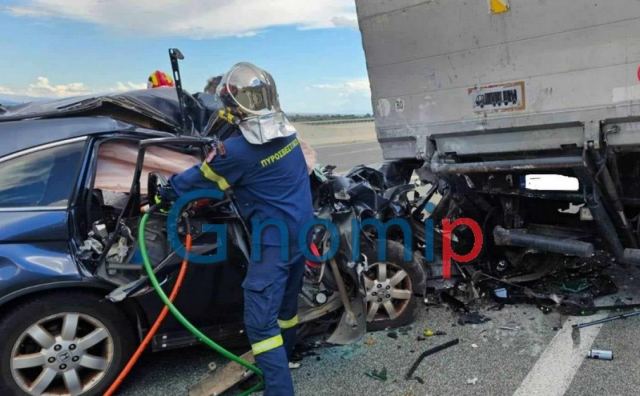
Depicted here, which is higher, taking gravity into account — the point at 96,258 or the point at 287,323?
the point at 96,258

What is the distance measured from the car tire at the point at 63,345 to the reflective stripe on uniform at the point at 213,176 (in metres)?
0.98

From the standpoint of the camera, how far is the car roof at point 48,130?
130 inches

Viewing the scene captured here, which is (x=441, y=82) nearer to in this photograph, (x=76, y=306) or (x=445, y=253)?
(x=445, y=253)

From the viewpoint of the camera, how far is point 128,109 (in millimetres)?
3893

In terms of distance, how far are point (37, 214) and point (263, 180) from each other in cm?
129

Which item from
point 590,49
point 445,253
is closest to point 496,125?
point 590,49

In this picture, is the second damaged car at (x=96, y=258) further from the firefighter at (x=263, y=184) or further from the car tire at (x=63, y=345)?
the firefighter at (x=263, y=184)

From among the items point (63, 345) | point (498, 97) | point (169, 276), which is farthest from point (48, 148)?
point (498, 97)

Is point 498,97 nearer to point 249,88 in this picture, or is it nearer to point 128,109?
point 249,88

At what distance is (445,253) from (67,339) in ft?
9.89

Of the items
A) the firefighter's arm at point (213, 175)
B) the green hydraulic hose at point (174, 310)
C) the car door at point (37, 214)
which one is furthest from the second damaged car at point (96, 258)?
the firefighter's arm at point (213, 175)

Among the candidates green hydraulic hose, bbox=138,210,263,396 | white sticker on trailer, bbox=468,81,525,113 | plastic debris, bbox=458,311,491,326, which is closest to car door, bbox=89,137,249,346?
green hydraulic hose, bbox=138,210,263,396

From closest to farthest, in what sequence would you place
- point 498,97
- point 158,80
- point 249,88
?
point 249,88 < point 498,97 < point 158,80

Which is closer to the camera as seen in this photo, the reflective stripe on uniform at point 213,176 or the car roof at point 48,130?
the reflective stripe on uniform at point 213,176
